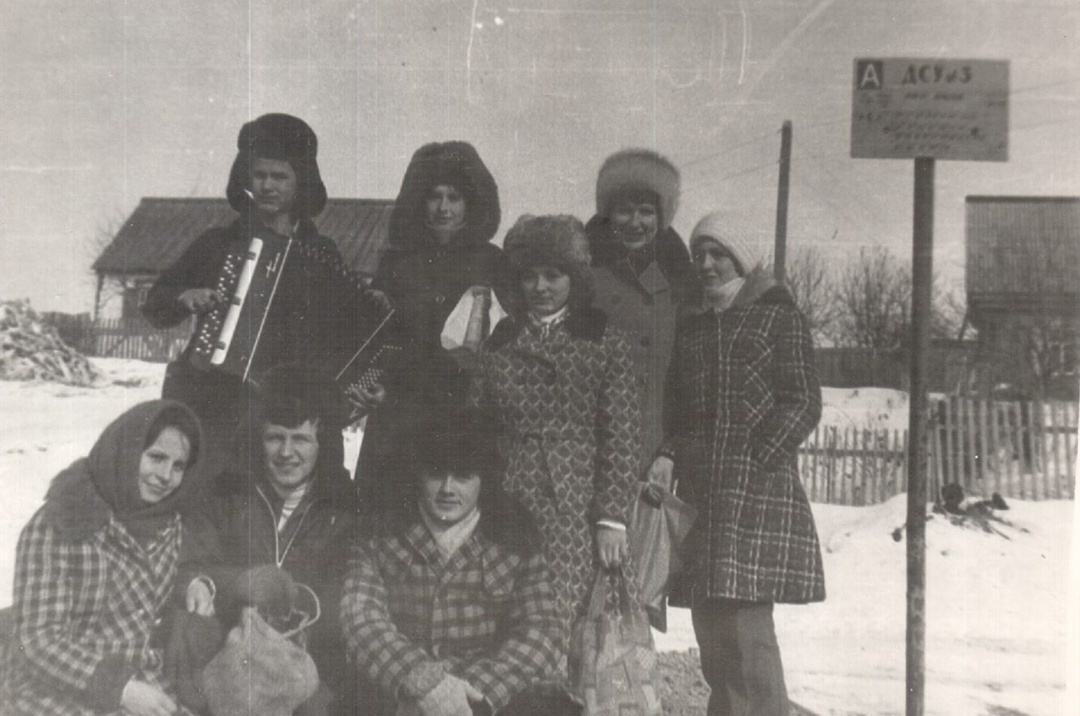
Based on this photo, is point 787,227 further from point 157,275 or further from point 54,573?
point 54,573

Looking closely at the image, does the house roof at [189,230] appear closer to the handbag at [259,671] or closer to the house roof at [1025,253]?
the handbag at [259,671]

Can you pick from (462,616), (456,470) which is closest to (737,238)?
(456,470)

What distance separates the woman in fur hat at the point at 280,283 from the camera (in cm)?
369

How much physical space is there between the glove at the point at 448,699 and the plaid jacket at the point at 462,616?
4 cm

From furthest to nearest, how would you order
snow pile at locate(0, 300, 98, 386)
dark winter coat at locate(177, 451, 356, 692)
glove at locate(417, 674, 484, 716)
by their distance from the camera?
snow pile at locate(0, 300, 98, 386)
dark winter coat at locate(177, 451, 356, 692)
glove at locate(417, 674, 484, 716)

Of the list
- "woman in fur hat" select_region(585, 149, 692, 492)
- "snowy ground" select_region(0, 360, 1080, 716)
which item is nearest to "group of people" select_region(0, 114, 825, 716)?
"woman in fur hat" select_region(585, 149, 692, 492)

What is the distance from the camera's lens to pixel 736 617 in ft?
12.3

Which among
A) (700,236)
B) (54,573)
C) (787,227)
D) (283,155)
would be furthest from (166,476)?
(787,227)

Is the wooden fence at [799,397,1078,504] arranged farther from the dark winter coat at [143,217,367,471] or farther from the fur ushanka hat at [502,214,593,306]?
the dark winter coat at [143,217,367,471]

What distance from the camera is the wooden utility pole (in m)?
3.79

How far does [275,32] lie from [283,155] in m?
0.51

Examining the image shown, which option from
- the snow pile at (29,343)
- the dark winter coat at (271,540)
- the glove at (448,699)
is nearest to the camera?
the glove at (448,699)

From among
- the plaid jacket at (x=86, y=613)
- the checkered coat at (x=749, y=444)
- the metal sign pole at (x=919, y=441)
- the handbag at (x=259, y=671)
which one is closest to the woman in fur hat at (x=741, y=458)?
the checkered coat at (x=749, y=444)

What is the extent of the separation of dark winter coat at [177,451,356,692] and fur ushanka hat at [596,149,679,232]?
4.64ft
